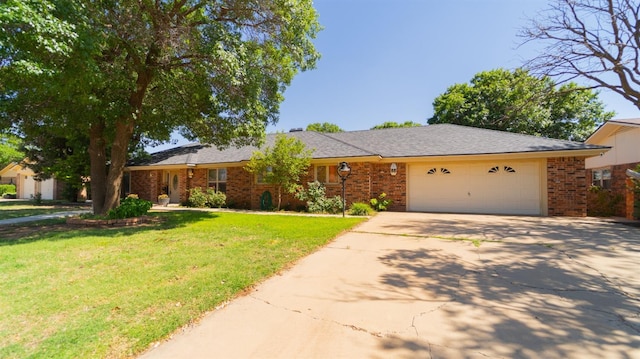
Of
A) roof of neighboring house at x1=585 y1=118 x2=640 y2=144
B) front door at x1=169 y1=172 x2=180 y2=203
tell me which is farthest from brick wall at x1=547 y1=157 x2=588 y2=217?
front door at x1=169 y1=172 x2=180 y2=203

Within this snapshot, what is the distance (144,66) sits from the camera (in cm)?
898

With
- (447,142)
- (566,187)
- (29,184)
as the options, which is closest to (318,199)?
(447,142)

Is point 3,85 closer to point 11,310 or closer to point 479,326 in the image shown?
point 11,310

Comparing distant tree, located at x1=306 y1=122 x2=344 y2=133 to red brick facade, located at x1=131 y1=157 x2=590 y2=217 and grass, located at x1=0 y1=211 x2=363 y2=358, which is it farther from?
grass, located at x1=0 y1=211 x2=363 y2=358

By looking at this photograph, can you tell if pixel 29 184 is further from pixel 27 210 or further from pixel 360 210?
pixel 360 210

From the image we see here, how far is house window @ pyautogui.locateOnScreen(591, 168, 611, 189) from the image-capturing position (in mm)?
13355

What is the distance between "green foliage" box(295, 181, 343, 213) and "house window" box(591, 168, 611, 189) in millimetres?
12924

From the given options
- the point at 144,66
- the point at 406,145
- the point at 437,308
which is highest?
the point at 144,66

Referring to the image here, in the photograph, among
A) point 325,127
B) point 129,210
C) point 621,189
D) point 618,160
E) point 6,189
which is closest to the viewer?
point 129,210

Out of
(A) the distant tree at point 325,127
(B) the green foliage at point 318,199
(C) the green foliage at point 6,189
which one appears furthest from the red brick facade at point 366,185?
(A) the distant tree at point 325,127

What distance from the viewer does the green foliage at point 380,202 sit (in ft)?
43.3

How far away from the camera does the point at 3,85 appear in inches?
279

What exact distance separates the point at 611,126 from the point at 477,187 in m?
7.70

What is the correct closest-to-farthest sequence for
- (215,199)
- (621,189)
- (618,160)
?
(621,189) → (618,160) → (215,199)
